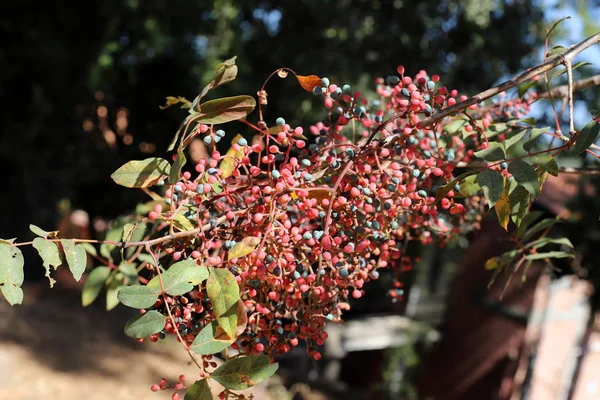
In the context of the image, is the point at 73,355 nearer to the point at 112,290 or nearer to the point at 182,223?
the point at 112,290

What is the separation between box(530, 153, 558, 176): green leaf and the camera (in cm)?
67

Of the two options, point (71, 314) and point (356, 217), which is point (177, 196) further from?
point (71, 314)

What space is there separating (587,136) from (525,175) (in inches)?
3.4

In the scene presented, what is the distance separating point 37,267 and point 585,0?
5.07m

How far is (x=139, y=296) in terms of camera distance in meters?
0.63

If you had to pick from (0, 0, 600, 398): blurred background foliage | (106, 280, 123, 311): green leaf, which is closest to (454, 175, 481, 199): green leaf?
(106, 280, 123, 311): green leaf

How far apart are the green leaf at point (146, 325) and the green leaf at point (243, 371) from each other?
8cm

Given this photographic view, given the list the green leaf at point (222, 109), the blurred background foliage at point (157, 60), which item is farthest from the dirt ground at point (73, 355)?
the green leaf at point (222, 109)

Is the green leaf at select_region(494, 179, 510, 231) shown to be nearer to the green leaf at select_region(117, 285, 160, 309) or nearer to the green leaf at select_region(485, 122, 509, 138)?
the green leaf at select_region(485, 122, 509, 138)

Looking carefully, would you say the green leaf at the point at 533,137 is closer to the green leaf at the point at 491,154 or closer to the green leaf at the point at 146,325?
the green leaf at the point at 491,154

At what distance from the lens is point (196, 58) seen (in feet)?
13.2

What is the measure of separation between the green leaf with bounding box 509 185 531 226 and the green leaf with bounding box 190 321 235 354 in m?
0.38

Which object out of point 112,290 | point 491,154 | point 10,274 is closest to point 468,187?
point 491,154

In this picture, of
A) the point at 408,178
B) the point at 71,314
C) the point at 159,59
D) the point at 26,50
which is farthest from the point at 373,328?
the point at 408,178
